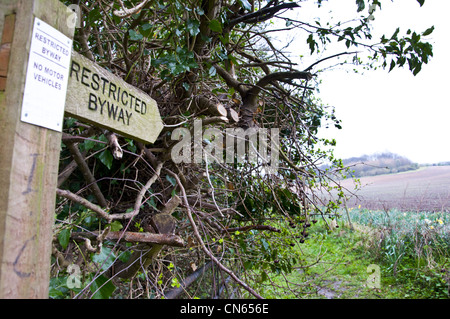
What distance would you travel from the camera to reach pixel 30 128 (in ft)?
1.79

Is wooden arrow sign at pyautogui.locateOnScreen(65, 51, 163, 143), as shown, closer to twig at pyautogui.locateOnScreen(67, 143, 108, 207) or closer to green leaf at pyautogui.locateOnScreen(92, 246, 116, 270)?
green leaf at pyautogui.locateOnScreen(92, 246, 116, 270)

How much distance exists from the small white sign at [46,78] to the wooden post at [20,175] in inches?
0.5

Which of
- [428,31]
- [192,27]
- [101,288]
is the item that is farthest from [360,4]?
[101,288]

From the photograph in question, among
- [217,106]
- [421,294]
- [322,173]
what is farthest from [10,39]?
[421,294]

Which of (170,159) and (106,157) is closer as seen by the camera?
(106,157)

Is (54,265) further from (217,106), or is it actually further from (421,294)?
(421,294)

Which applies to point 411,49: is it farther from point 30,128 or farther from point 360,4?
point 30,128

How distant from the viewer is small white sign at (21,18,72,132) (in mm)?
544

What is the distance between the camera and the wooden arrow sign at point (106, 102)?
68 cm

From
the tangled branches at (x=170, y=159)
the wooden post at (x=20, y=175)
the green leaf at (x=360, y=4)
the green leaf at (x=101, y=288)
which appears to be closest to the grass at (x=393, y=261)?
the tangled branches at (x=170, y=159)

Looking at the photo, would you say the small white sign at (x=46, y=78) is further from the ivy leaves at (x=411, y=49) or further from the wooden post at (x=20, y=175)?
the ivy leaves at (x=411, y=49)

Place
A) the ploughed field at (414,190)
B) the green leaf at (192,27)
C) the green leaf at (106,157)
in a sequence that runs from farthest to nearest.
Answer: the ploughed field at (414,190), the green leaf at (106,157), the green leaf at (192,27)

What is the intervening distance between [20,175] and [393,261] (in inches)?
191

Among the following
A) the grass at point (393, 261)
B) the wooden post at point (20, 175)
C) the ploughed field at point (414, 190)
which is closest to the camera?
the wooden post at point (20, 175)
